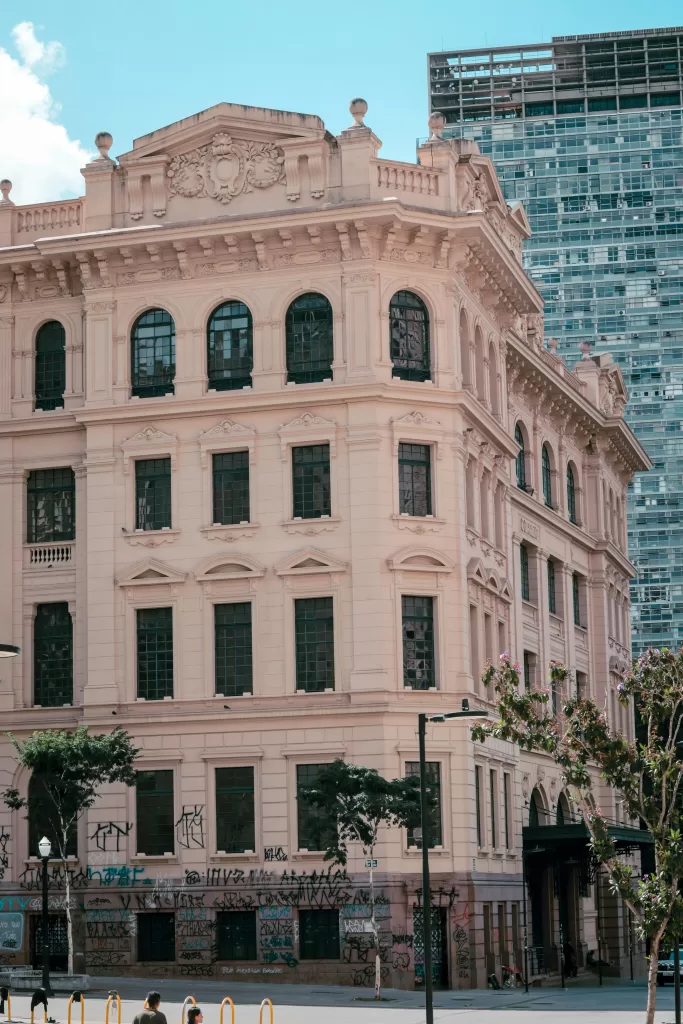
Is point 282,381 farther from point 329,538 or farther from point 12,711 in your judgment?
point 12,711

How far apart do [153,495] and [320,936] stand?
47.1ft

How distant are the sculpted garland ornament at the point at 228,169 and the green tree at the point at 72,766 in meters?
16.9

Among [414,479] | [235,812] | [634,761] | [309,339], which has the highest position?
[309,339]

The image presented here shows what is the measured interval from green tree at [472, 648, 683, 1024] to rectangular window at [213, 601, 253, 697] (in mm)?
19616

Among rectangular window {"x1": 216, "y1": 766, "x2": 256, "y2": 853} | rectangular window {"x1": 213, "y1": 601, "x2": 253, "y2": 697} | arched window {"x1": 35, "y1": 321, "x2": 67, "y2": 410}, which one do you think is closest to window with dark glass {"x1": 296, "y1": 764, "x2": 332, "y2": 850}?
rectangular window {"x1": 216, "y1": 766, "x2": 256, "y2": 853}

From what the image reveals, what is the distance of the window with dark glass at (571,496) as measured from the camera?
78312 mm

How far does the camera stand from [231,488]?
54.8m

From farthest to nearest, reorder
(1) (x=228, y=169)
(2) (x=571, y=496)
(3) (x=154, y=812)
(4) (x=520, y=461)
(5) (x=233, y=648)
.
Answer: (2) (x=571, y=496) < (4) (x=520, y=461) < (1) (x=228, y=169) < (5) (x=233, y=648) < (3) (x=154, y=812)

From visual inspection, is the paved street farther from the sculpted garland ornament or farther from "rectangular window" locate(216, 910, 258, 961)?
the sculpted garland ornament

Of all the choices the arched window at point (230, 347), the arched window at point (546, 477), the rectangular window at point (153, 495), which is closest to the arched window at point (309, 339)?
the arched window at point (230, 347)

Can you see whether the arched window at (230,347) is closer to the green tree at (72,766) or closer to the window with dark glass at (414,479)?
the window with dark glass at (414,479)

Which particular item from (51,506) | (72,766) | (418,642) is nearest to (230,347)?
(51,506)

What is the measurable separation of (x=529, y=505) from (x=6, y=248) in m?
22.2

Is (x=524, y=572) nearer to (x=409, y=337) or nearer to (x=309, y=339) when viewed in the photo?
(x=409, y=337)
